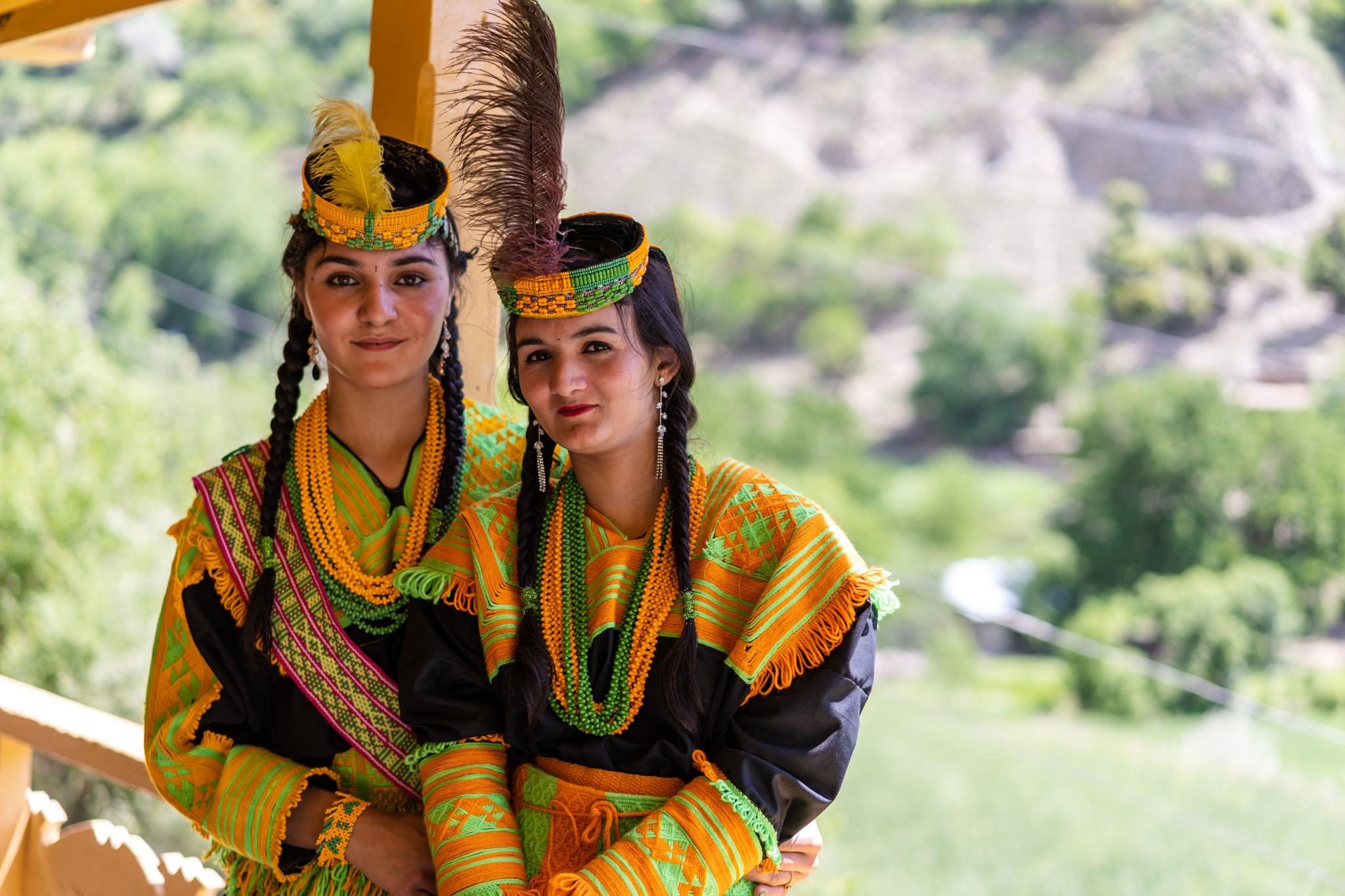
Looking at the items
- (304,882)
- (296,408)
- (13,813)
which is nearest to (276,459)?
(296,408)

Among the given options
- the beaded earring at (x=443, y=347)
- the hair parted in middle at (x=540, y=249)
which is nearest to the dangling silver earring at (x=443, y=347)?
the beaded earring at (x=443, y=347)

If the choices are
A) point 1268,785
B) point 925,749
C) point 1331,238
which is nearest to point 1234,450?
point 1331,238

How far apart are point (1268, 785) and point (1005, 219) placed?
8771mm

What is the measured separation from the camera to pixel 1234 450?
542 inches

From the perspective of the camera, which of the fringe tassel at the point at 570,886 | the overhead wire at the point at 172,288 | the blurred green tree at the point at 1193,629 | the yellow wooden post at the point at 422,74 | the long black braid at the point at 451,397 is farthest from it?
the overhead wire at the point at 172,288

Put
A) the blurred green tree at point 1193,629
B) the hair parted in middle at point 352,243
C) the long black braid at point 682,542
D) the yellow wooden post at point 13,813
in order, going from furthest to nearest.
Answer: the blurred green tree at point 1193,629
the yellow wooden post at point 13,813
the hair parted in middle at point 352,243
the long black braid at point 682,542

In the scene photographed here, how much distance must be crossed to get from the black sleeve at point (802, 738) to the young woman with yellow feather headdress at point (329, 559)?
546 millimetres

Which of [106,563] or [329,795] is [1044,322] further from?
[329,795]

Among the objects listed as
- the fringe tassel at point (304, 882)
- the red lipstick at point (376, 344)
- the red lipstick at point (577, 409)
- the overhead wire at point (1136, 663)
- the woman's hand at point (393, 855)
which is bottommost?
the overhead wire at point (1136, 663)

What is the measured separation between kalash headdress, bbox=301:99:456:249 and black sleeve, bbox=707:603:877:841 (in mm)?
912

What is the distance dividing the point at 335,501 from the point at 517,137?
70 centimetres

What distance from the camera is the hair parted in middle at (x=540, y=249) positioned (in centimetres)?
162

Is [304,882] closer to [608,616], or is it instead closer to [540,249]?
[608,616]

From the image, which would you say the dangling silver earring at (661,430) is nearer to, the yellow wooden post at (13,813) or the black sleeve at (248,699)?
the black sleeve at (248,699)
